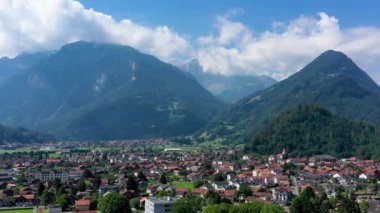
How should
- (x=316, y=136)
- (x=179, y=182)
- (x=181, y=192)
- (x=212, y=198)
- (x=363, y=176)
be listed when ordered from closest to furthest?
(x=212, y=198) < (x=181, y=192) < (x=179, y=182) < (x=363, y=176) < (x=316, y=136)

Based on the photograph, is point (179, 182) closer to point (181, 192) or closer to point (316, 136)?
point (181, 192)

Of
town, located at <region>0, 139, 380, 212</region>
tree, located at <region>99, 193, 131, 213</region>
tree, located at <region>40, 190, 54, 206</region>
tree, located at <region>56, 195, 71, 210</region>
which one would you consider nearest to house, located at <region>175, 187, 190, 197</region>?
town, located at <region>0, 139, 380, 212</region>

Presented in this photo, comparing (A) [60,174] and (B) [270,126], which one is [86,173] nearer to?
(A) [60,174]

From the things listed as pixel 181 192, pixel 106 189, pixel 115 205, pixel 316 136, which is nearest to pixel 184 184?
pixel 106 189

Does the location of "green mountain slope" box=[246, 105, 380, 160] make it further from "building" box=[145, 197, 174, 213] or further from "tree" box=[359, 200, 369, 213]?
"building" box=[145, 197, 174, 213]

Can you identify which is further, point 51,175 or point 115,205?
point 51,175
